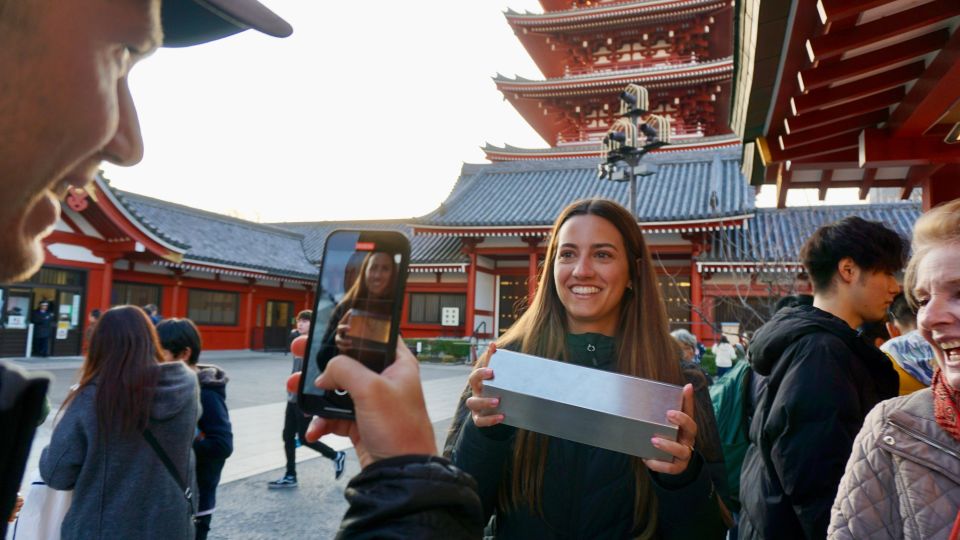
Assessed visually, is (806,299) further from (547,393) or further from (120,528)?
(120,528)

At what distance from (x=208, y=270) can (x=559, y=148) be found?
11.5 meters

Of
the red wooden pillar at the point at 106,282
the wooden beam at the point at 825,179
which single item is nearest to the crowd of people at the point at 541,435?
the wooden beam at the point at 825,179

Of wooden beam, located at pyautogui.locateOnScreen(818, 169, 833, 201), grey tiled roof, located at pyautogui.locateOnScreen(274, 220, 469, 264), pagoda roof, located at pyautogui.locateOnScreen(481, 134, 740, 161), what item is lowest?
wooden beam, located at pyautogui.locateOnScreen(818, 169, 833, 201)

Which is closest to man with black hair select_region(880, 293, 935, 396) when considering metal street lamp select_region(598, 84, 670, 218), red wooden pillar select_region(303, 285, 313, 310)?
metal street lamp select_region(598, 84, 670, 218)

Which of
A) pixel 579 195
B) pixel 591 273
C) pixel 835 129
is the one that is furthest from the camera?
pixel 579 195

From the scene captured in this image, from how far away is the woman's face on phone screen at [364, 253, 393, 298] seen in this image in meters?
0.83

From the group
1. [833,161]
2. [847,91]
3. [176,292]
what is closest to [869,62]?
[847,91]

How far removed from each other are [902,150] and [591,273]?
2.84 meters

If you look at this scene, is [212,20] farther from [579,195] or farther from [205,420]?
[579,195]

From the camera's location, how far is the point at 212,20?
751 millimetres

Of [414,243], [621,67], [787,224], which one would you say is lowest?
[414,243]

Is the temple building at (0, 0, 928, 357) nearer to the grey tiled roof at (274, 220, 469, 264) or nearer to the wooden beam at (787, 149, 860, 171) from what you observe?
the grey tiled roof at (274, 220, 469, 264)

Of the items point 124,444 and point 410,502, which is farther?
point 124,444

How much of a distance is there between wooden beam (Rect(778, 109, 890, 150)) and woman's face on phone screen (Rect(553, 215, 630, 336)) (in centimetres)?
237
